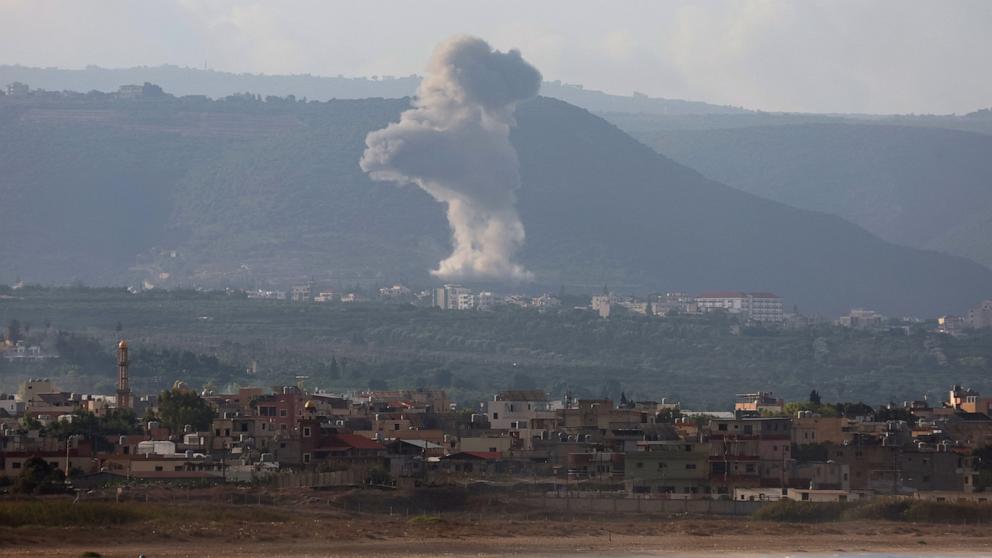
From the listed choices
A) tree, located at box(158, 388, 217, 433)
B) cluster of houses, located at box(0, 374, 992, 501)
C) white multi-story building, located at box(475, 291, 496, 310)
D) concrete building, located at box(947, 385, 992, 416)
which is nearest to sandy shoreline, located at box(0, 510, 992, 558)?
cluster of houses, located at box(0, 374, 992, 501)

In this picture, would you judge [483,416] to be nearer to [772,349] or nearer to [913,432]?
[913,432]

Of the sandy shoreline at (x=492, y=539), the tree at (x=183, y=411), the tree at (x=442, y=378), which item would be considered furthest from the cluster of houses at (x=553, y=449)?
the tree at (x=442, y=378)

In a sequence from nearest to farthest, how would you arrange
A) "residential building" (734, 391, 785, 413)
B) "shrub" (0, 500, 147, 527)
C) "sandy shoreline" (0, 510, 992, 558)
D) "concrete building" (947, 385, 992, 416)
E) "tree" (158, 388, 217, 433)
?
"sandy shoreline" (0, 510, 992, 558), "shrub" (0, 500, 147, 527), "tree" (158, 388, 217, 433), "residential building" (734, 391, 785, 413), "concrete building" (947, 385, 992, 416)

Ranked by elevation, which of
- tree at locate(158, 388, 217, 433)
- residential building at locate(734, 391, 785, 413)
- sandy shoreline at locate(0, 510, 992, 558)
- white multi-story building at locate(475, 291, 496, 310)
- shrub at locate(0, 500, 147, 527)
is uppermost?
white multi-story building at locate(475, 291, 496, 310)

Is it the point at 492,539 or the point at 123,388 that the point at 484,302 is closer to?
the point at 123,388

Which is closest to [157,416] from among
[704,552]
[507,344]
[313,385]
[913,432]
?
[913,432]

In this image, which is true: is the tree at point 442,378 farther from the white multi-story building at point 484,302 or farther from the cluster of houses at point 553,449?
the cluster of houses at point 553,449

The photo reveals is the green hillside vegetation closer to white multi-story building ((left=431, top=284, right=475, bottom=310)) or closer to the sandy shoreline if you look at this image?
white multi-story building ((left=431, top=284, right=475, bottom=310))
